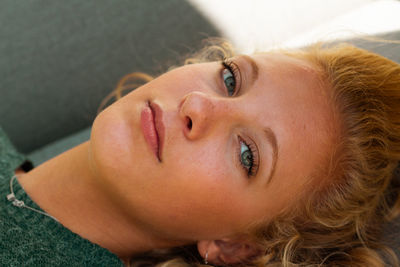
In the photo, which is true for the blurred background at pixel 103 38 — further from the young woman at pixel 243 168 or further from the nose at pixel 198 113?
the nose at pixel 198 113

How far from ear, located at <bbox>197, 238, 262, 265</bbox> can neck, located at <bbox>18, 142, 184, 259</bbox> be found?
14cm

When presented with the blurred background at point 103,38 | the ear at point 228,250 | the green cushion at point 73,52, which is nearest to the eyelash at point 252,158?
the ear at point 228,250

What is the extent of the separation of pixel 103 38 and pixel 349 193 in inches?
43.4

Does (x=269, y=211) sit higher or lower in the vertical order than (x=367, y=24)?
lower

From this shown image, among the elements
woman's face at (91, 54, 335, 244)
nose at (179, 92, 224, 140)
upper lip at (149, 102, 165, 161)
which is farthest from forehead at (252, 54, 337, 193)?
upper lip at (149, 102, 165, 161)

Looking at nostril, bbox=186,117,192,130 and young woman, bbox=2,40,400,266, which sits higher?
nostril, bbox=186,117,192,130

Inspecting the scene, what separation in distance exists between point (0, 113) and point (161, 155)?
0.94 m

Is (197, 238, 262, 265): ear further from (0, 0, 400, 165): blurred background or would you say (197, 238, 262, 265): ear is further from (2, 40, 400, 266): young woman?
(0, 0, 400, 165): blurred background

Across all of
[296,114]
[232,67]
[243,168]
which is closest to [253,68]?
[232,67]

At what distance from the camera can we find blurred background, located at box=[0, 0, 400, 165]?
1.56 metres

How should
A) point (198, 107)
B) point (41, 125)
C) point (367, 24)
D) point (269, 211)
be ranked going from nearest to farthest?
point (198, 107) → point (269, 211) → point (367, 24) → point (41, 125)

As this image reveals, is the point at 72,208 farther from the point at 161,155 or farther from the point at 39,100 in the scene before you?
the point at 39,100

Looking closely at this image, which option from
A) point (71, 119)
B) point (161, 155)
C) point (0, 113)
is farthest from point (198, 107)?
point (0, 113)

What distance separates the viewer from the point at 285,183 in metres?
1.07
